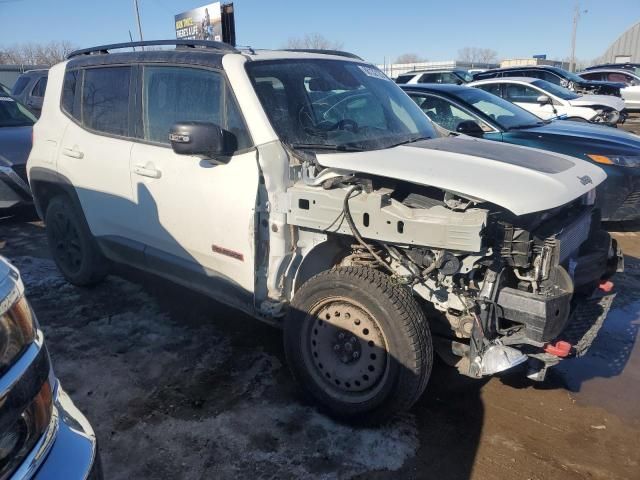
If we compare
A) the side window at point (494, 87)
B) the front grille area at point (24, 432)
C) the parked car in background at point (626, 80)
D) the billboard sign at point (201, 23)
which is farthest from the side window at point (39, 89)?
the parked car in background at point (626, 80)

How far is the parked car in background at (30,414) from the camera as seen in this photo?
1507 millimetres

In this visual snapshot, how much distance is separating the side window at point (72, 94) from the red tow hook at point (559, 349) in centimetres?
394

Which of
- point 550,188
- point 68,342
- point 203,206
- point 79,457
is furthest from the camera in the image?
point 68,342

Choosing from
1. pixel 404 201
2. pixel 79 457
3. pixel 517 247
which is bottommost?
pixel 79 457

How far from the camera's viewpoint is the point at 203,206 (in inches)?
134

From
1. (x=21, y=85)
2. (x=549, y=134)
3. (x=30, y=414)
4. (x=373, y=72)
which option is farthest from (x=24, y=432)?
(x=21, y=85)

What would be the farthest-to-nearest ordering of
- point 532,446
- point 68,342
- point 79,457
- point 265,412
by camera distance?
point 68,342 < point 265,412 < point 532,446 < point 79,457

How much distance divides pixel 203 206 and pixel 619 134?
5.71 m

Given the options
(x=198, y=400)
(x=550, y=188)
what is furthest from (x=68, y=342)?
(x=550, y=188)

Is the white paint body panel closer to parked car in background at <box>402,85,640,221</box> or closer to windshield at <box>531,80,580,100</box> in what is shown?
parked car in background at <box>402,85,640,221</box>

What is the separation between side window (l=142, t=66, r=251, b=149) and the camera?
10.9 feet

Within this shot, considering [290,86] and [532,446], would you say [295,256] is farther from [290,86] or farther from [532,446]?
[532,446]

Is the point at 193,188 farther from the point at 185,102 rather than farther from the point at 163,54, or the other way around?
the point at 163,54

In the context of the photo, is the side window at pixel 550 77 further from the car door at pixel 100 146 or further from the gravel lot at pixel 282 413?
the car door at pixel 100 146
